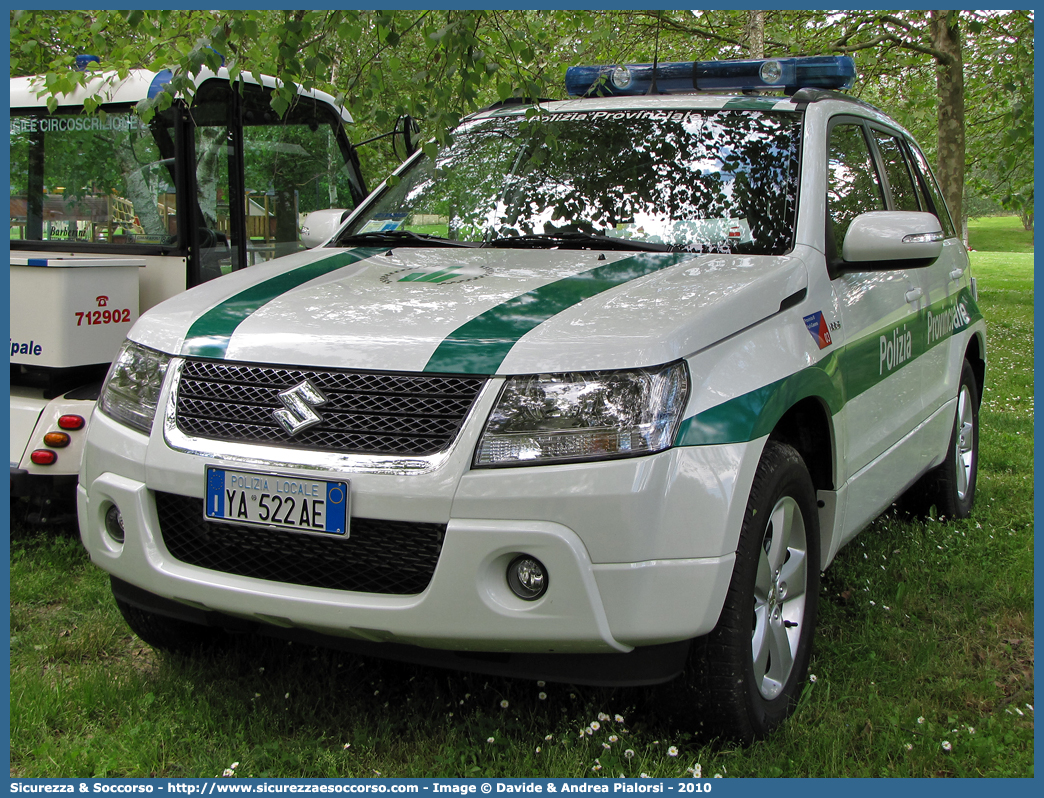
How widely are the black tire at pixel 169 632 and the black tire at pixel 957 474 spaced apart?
326 cm

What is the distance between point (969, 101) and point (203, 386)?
1951 centimetres

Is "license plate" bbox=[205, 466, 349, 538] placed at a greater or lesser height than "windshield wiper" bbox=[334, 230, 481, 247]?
lesser

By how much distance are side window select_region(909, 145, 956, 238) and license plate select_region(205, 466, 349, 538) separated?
345 centimetres

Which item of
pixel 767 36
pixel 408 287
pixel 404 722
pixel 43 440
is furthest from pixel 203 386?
pixel 767 36

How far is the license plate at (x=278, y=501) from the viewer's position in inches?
96.9

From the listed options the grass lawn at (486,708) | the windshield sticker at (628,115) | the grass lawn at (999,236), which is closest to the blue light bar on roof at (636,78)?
the windshield sticker at (628,115)

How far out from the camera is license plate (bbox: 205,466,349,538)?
8.07 ft

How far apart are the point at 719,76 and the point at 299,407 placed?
8.28 ft

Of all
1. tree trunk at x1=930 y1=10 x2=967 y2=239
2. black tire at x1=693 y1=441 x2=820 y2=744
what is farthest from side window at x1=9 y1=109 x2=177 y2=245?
tree trunk at x1=930 y1=10 x2=967 y2=239

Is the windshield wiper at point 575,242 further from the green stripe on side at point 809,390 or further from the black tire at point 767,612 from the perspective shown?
the black tire at point 767,612

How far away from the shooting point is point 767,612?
2.85 m

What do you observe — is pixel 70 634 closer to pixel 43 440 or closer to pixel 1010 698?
pixel 43 440

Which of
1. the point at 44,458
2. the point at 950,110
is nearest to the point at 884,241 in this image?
the point at 44,458

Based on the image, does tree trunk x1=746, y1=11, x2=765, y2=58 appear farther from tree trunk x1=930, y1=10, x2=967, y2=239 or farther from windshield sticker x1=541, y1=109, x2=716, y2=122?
windshield sticker x1=541, y1=109, x2=716, y2=122
